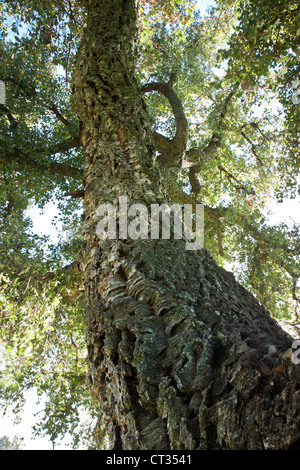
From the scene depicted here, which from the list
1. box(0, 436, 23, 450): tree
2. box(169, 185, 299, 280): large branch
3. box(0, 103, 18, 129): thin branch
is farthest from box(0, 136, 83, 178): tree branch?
box(0, 436, 23, 450): tree

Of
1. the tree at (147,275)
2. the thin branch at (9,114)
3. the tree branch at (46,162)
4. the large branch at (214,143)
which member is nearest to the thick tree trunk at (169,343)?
the tree at (147,275)

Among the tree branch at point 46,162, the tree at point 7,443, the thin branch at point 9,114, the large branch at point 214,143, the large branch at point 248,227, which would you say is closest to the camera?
the tree branch at point 46,162

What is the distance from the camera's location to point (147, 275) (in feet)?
7.52

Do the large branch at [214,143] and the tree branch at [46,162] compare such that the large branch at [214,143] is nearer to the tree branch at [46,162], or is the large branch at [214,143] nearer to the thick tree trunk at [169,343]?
the tree branch at [46,162]

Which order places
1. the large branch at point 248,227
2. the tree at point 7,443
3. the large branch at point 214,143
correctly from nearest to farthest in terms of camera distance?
the large branch at point 248,227, the large branch at point 214,143, the tree at point 7,443

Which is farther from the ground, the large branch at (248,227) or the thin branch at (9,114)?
the thin branch at (9,114)

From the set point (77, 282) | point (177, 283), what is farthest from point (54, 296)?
point (177, 283)

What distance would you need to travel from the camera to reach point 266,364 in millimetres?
1375

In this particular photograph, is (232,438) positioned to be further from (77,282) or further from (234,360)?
(77,282)

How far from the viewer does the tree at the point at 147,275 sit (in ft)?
4.29

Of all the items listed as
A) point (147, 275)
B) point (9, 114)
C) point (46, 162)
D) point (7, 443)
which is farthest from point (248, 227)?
point (7, 443)

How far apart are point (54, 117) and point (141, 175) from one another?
745 centimetres

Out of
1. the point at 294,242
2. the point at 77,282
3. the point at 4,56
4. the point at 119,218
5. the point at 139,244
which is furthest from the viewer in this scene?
the point at 294,242

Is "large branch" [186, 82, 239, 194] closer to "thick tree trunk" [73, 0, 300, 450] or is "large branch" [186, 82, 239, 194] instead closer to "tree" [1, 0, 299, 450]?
"tree" [1, 0, 299, 450]
